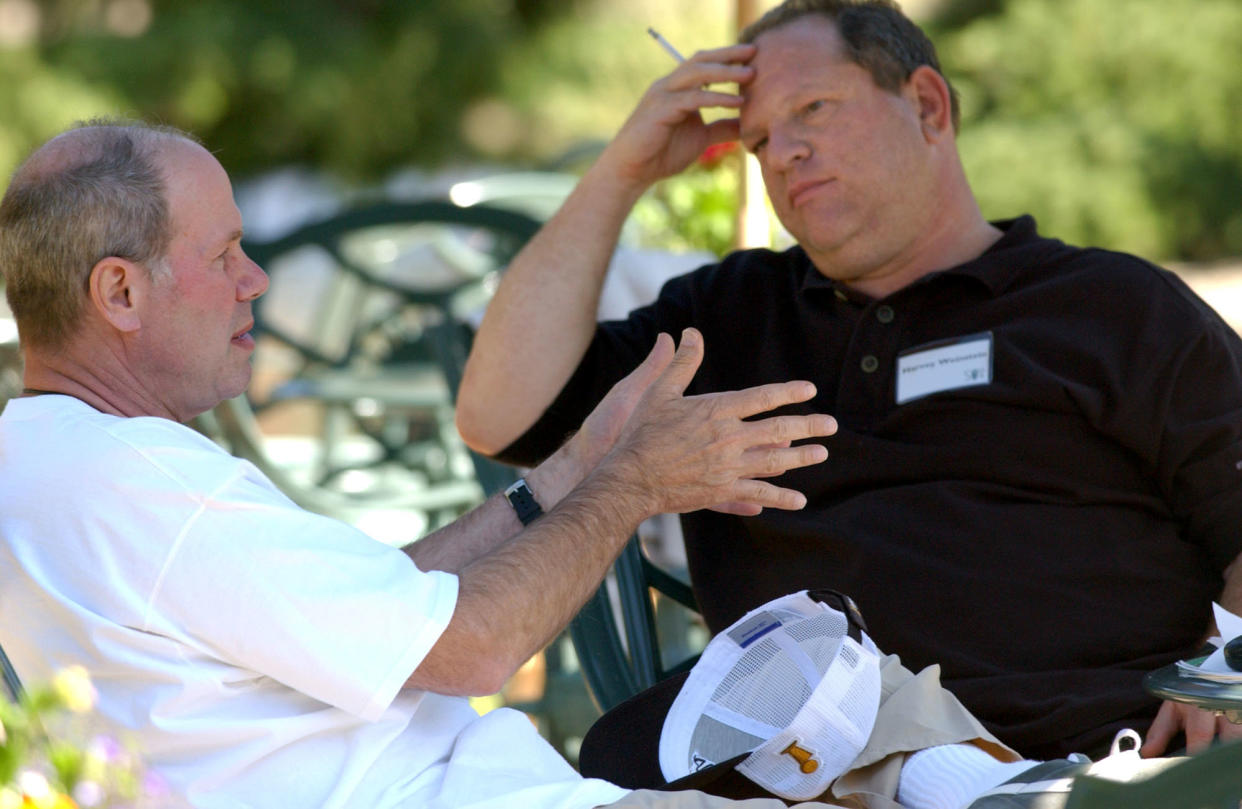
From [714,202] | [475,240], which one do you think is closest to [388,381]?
[475,240]

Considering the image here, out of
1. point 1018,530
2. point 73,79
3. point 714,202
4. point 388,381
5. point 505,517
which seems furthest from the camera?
point 73,79

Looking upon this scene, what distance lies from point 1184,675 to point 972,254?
1.20m

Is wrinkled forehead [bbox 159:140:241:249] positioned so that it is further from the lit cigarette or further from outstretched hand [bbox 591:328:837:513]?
the lit cigarette

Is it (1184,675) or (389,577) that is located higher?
(389,577)

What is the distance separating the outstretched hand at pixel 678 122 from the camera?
8.54 ft

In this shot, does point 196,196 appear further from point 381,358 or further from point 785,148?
point 381,358

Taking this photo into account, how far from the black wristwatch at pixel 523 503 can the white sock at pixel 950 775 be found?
1.96 ft

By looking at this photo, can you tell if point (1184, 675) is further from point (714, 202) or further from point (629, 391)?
point (714, 202)

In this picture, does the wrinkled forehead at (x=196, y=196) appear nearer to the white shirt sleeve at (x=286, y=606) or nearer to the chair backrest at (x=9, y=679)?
the white shirt sleeve at (x=286, y=606)

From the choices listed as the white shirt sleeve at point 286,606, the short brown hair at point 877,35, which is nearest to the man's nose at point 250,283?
the white shirt sleeve at point 286,606

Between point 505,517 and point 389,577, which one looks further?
point 505,517

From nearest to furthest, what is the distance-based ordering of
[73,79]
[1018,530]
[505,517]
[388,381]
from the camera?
Answer: [505,517] → [1018,530] → [388,381] → [73,79]

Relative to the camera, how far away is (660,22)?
419 inches

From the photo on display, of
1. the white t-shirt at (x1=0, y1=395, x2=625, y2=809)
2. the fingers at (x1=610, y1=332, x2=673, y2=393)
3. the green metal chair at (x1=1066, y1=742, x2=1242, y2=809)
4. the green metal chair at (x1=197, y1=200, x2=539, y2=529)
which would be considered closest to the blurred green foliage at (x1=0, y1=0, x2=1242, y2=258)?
the green metal chair at (x1=197, y1=200, x2=539, y2=529)
